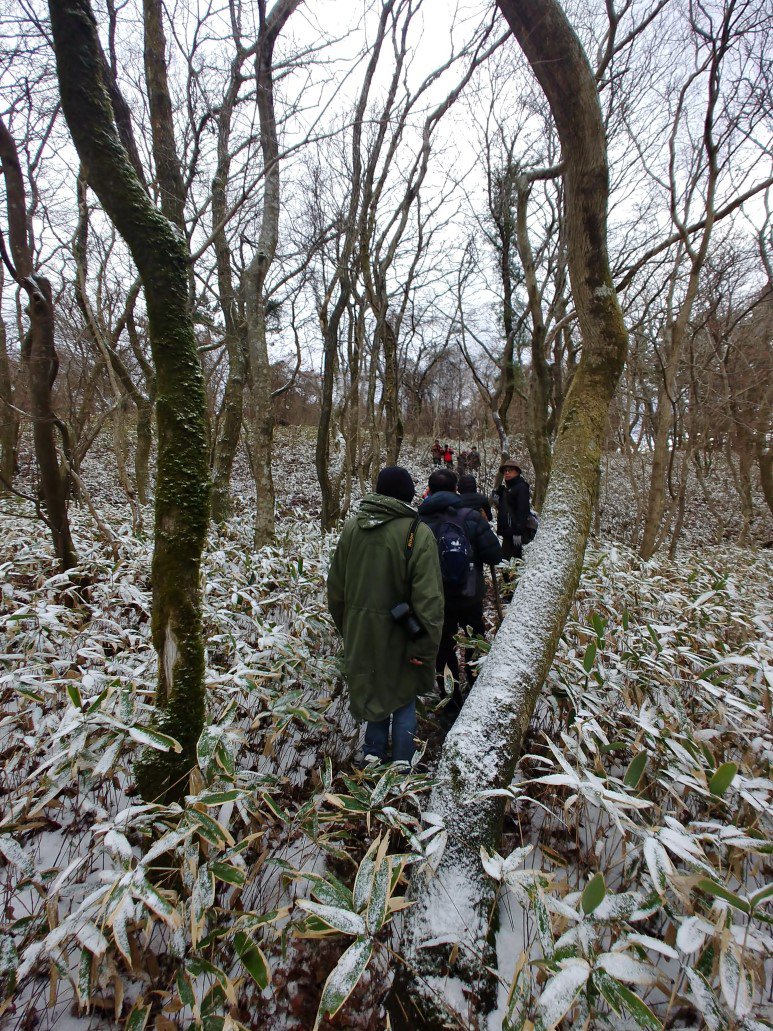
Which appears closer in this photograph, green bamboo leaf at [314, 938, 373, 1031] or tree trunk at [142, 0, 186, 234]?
green bamboo leaf at [314, 938, 373, 1031]

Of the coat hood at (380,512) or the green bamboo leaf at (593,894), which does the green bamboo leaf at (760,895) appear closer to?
the green bamboo leaf at (593,894)

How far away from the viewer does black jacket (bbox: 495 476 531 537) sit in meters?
5.15

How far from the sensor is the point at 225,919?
176cm

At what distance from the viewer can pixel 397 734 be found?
2.51 m

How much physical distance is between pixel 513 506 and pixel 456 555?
2.25 meters

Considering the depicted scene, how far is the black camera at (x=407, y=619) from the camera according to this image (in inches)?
93.7

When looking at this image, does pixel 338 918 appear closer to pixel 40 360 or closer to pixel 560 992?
pixel 560 992

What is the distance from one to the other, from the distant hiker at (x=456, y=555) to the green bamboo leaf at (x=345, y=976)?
2.22 meters

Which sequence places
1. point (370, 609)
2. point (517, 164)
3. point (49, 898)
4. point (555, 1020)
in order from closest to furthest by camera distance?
point (555, 1020) → point (49, 898) → point (370, 609) → point (517, 164)

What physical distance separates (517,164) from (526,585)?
31.6 feet

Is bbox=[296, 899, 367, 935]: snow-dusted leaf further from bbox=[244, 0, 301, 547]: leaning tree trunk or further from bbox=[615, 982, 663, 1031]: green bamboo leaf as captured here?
bbox=[244, 0, 301, 547]: leaning tree trunk

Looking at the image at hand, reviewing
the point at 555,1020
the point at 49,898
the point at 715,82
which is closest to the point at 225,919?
the point at 49,898

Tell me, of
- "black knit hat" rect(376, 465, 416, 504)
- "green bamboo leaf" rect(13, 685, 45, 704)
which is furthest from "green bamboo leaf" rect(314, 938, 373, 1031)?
"black knit hat" rect(376, 465, 416, 504)

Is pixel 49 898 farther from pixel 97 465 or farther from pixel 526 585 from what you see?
pixel 97 465
